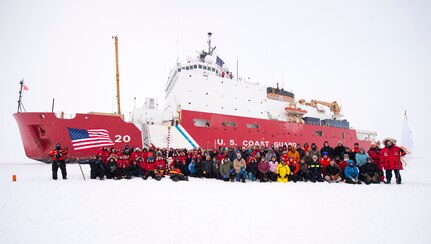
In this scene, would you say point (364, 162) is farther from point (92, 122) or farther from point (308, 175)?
point (92, 122)

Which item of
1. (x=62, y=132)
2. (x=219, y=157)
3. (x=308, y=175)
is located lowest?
(x=308, y=175)

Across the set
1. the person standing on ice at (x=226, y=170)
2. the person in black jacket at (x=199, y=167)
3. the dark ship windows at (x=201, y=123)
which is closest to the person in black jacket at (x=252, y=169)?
the person standing on ice at (x=226, y=170)

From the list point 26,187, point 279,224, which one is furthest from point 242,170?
point 26,187

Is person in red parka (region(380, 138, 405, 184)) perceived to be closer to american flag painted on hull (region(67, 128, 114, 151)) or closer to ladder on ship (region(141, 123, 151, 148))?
ladder on ship (region(141, 123, 151, 148))

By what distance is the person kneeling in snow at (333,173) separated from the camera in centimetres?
663

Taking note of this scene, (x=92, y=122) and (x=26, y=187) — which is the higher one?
(x=92, y=122)

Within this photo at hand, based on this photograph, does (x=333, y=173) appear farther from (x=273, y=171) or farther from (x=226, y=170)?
(x=226, y=170)

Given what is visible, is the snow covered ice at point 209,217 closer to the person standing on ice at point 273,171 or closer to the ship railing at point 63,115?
the person standing on ice at point 273,171

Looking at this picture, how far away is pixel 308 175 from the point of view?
22.4 feet

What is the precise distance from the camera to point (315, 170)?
6.71m

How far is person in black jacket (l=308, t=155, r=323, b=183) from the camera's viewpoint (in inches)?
264

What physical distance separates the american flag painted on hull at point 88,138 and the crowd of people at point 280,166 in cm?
309

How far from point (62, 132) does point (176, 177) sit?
693 centimetres

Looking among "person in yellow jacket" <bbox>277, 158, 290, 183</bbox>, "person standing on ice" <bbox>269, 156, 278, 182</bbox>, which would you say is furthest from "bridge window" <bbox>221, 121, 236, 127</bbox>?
"person in yellow jacket" <bbox>277, 158, 290, 183</bbox>
